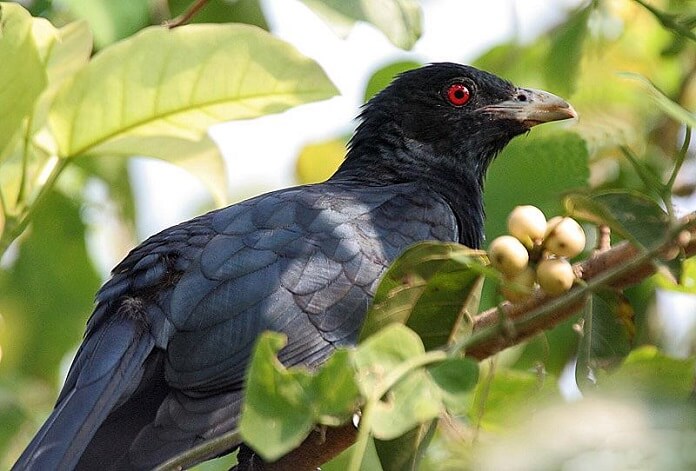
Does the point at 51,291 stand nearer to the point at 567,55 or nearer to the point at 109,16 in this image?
the point at 109,16

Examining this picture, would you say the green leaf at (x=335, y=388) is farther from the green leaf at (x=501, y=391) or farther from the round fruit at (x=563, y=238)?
the green leaf at (x=501, y=391)

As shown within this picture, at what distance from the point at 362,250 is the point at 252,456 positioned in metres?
0.88

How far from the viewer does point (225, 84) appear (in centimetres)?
375

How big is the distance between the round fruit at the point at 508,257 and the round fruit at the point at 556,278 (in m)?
0.06

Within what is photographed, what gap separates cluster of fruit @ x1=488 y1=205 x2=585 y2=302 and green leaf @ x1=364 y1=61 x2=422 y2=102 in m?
2.58

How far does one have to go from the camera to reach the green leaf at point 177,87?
11.5 ft

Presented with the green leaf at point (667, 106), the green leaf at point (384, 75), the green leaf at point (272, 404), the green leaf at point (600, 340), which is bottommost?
the green leaf at point (384, 75)

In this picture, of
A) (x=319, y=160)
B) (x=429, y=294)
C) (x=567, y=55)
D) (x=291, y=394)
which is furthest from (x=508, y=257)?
(x=319, y=160)

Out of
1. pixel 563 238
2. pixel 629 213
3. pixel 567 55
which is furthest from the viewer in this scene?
pixel 567 55

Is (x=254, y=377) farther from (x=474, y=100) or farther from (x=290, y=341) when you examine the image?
(x=474, y=100)

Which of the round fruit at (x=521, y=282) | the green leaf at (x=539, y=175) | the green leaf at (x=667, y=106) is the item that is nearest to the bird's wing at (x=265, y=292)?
the green leaf at (x=539, y=175)

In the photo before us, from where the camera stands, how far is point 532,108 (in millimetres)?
5312

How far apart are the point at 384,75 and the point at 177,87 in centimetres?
178

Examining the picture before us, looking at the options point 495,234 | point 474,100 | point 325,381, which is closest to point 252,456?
point 495,234
